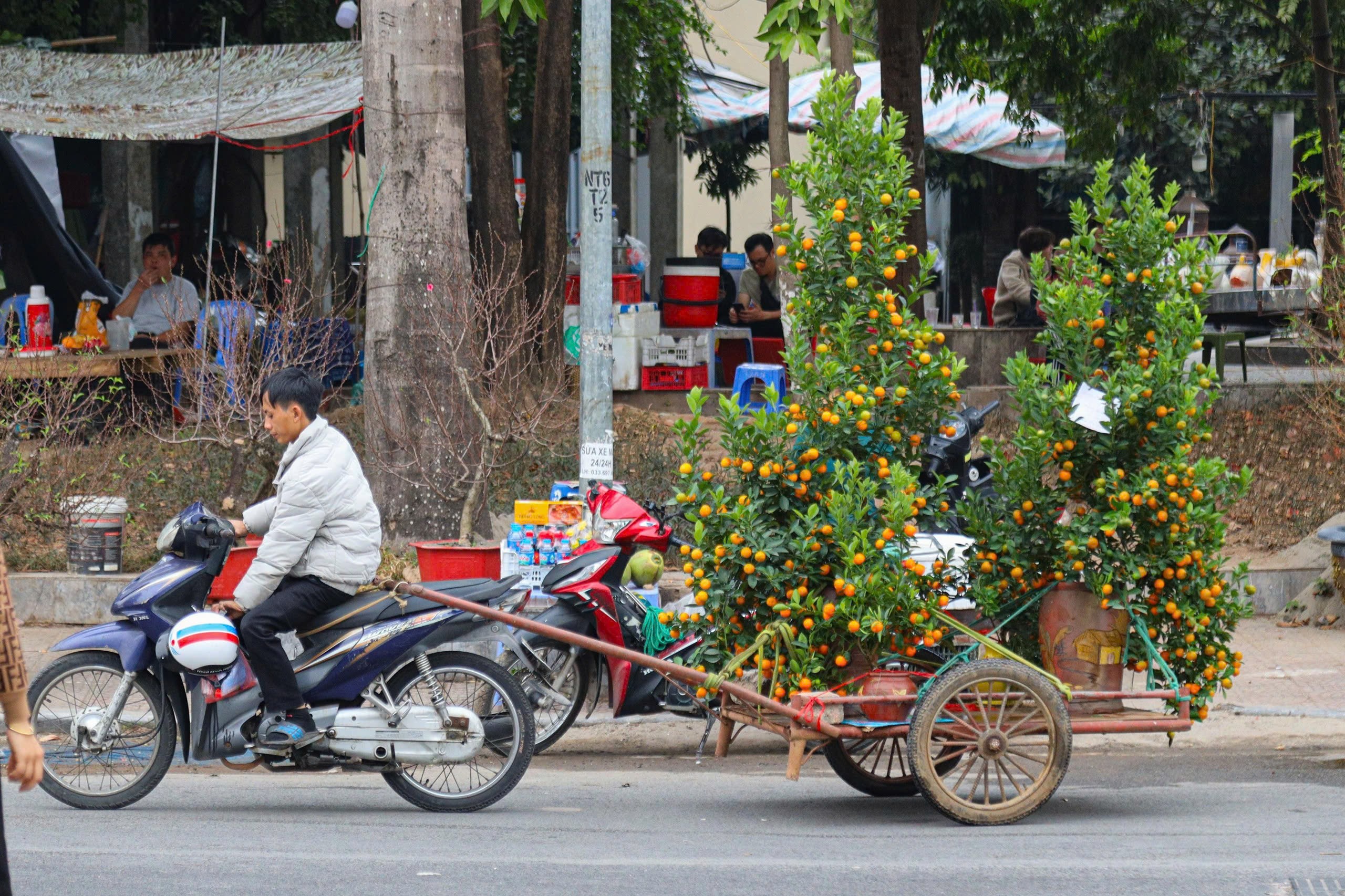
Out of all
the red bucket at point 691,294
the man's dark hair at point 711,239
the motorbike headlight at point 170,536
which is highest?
the man's dark hair at point 711,239

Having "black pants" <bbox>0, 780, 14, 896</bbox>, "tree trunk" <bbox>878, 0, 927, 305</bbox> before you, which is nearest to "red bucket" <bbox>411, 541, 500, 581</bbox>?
"black pants" <bbox>0, 780, 14, 896</bbox>

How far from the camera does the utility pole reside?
8.21 metres

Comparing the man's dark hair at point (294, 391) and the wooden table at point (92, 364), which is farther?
the wooden table at point (92, 364)

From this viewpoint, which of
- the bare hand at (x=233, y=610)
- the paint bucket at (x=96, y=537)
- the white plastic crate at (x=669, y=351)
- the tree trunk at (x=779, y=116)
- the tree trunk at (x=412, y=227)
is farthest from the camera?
the white plastic crate at (x=669, y=351)

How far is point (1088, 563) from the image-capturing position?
603 cm

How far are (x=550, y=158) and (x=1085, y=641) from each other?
8.54m

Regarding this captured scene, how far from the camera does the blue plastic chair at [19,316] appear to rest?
12.3 m

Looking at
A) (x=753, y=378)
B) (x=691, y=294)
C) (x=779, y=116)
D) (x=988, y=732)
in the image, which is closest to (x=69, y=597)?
(x=753, y=378)

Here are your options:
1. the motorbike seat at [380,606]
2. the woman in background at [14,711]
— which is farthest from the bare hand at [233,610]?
the woman in background at [14,711]

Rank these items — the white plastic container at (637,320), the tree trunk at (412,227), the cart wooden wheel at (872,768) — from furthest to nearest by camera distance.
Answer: the white plastic container at (637,320)
the tree trunk at (412,227)
the cart wooden wheel at (872,768)

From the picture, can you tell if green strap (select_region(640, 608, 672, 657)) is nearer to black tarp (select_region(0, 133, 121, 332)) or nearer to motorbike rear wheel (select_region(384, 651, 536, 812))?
motorbike rear wheel (select_region(384, 651, 536, 812))

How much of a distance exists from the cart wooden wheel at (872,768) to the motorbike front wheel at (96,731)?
262cm

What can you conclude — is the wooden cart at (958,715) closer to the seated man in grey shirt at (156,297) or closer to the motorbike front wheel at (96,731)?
the motorbike front wheel at (96,731)

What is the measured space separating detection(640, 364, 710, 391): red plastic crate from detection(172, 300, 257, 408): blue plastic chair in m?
4.07
